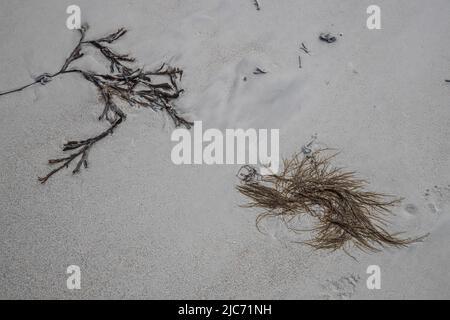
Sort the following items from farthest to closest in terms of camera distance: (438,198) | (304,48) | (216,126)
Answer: (304,48) → (216,126) → (438,198)

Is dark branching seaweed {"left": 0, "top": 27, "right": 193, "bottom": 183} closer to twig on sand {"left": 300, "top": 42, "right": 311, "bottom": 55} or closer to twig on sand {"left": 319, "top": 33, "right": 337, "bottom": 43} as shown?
twig on sand {"left": 300, "top": 42, "right": 311, "bottom": 55}

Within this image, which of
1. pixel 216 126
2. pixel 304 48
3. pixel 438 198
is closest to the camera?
pixel 438 198

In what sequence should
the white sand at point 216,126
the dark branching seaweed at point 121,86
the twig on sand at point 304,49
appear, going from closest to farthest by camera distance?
the white sand at point 216,126, the dark branching seaweed at point 121,86, the twig on sand at point 304,49

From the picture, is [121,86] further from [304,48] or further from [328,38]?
[328,38]

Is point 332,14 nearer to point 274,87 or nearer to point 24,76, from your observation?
point 274,87

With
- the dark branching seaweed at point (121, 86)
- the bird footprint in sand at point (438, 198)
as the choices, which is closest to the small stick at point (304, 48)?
the dark branching seaweed at point (121, 86)

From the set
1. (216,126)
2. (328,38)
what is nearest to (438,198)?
(328,38)

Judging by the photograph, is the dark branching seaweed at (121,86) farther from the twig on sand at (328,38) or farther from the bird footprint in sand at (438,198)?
the bird footprint in sand at (438,198)

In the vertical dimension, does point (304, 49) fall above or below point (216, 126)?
above
